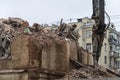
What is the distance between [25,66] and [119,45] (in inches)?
2008

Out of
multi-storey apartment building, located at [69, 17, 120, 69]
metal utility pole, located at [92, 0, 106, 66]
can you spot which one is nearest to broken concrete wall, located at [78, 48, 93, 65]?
metal utility pole, located at [92, 0, 106, 66]

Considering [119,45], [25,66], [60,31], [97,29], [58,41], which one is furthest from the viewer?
[119,45]

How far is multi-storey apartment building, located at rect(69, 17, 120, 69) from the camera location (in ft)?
193

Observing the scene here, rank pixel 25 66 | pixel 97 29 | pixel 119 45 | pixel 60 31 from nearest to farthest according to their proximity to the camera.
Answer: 1. pixel 97 29
2. pixel 25 66
3. pixel 60 31
4. pixel 119 45

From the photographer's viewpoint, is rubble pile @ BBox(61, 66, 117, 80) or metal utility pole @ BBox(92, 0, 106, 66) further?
rubble pile @ BBox(61, 66, 117, 80)

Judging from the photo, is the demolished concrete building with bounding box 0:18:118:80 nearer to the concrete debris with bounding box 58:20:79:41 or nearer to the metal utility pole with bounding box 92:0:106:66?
the concrete debris with bounding box 58:20:79:41

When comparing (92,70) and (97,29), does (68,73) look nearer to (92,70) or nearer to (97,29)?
(92,70)

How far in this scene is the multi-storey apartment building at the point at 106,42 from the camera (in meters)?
58.9

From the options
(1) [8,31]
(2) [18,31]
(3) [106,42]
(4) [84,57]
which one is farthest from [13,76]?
(3) [106,42]

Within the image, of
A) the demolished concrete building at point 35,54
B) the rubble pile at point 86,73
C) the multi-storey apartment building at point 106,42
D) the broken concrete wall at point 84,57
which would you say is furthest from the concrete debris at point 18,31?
the multi-storey apartment building at point 106,42

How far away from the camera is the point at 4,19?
21.7 m

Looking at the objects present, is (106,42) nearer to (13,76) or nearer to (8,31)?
(8,31)

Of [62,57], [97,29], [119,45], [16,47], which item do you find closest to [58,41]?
[62,57]

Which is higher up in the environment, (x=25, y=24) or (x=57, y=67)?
(x=25, y=24)
